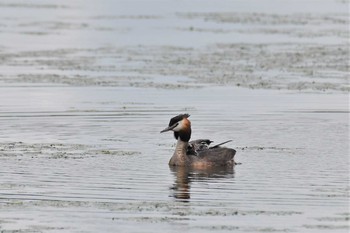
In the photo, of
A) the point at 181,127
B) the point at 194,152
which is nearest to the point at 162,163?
the point at 194,152

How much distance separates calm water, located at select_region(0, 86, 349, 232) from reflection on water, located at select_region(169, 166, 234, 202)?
0.11 feet

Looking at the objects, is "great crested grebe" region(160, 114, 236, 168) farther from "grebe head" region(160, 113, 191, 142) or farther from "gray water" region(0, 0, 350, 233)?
"gray water" region(0, 0, 350, 233)

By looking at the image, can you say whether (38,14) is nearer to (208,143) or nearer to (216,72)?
(216,72)

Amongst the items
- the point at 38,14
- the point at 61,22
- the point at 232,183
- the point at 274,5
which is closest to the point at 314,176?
the point at 232,183

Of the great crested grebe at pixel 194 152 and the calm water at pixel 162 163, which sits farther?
the great crested grebe at pixel 194 152

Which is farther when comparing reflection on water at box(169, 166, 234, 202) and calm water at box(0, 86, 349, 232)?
reflection on water at box(169, 166, 234, 202)

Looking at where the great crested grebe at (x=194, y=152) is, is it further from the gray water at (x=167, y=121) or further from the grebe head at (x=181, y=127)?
the gray water at (x=167, y=121)


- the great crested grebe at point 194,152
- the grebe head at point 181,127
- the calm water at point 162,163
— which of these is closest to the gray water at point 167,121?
the calm water at point 162,163

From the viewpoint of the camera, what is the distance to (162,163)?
20766 mm

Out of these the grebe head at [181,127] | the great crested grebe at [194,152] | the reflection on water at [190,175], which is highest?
the grebe head at [181,127]

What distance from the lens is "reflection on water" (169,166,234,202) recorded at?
1869 cm

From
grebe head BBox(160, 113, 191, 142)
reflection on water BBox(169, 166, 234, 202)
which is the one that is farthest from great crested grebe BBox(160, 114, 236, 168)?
reflection on water BBox(169, 166, 234, 202)

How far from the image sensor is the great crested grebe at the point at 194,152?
20.8 meters

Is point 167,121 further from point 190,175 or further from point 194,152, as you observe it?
point 190,175
